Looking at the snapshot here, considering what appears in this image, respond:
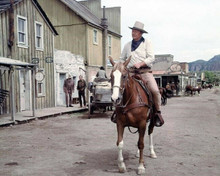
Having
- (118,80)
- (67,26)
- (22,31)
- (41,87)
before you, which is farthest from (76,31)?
Result: (118,80)

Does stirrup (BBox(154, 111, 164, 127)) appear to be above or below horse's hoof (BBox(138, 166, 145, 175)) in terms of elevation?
above

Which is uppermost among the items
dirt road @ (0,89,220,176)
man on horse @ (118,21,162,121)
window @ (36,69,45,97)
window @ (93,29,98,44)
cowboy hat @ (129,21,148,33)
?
window @ (93,29,98,44)

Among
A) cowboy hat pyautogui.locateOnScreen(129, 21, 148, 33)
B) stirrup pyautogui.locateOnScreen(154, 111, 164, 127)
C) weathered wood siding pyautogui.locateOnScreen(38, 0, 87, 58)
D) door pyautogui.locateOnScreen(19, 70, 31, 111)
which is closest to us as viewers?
A: cowboy hat pyautogui.locateOnScreen(129, 21, 148, 33)

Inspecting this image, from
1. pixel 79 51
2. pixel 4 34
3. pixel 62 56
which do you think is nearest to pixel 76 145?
pixel 4 34

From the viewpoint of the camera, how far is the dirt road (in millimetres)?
4934

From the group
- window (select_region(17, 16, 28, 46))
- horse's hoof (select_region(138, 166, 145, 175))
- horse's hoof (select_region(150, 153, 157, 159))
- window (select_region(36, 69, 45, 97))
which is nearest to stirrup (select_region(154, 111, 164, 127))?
horse's hoof (select_region(150, 153, 157, 159))

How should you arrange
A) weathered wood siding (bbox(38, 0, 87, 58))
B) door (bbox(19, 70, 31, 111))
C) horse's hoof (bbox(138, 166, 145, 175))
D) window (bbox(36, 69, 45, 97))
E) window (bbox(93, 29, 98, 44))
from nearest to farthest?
horse's hoof (bbox(138, 166, 145, 175)), door (bbox(19, 70, 31, 111)), window (bbox(36, 69, 45, 97)), weathered wood siding (bbox(38, 0, 87, 58)), window (bbox(93, 29, 98, 44))

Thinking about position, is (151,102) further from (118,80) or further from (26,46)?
(26,46)

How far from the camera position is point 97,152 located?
625 cm

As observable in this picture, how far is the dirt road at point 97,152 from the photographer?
493cm

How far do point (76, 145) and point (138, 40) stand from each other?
3.32 m

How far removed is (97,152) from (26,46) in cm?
1122

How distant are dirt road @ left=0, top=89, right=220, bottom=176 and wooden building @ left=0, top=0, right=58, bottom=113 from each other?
5421 mm

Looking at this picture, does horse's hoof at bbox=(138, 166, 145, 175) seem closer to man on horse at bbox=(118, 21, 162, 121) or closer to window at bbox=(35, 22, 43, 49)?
man on horse at bbox=(118, 21, 162, 121)
